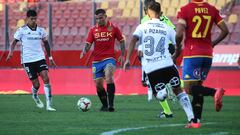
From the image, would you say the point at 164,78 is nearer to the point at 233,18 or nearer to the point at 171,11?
the point at 233,18

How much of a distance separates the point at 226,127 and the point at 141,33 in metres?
2.15

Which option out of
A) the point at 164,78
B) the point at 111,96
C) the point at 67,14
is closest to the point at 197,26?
the point at 164,78

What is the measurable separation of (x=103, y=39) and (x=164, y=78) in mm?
5634

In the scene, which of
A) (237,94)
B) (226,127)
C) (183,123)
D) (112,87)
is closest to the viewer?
(226,127)

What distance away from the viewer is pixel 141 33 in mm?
13844

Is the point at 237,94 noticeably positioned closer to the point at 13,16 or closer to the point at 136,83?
the point at 136,83

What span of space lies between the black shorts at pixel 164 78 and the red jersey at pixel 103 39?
5477 millimetres

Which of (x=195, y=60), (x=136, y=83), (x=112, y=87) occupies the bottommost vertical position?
(x=136, y=83)

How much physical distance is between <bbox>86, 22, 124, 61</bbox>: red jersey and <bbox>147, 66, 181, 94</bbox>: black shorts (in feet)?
18.0

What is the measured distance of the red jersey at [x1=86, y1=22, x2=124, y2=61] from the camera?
19.2m

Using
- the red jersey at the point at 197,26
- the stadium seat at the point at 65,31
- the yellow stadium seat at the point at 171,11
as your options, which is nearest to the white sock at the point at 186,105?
the red jersey at the point at 197,26

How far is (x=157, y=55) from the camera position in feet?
45.2

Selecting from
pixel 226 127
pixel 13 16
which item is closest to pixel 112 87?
pixel 226 127

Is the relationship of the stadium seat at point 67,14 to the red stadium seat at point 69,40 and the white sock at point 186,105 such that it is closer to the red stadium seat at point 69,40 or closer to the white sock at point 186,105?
the red stadium seat at point 69,40
